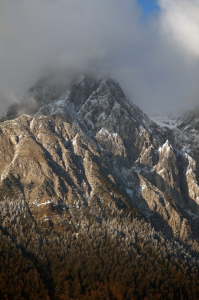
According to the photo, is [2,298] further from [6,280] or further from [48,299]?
[48,299]

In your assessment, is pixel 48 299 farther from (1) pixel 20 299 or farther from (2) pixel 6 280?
(2) pixel 6 280

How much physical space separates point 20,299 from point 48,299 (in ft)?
60.3

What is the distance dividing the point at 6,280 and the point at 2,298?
1213 cm

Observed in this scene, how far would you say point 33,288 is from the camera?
199m

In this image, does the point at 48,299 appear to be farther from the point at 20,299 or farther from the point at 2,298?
the point at 2,298

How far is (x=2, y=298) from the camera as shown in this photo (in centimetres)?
19050

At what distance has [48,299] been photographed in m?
194

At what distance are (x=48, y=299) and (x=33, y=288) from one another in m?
13.6

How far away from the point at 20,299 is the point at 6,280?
1765cm

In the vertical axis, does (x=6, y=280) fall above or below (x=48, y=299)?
above

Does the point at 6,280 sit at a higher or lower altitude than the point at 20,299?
higher

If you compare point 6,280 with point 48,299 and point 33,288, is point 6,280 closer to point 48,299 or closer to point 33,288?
point 33,288

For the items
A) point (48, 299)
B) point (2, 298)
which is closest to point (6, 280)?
point (2, 298)
